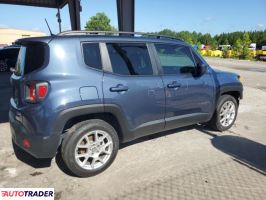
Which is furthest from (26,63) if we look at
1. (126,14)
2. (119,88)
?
(126,14)

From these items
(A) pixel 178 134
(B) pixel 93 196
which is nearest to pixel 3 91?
(A) pixel 178 134

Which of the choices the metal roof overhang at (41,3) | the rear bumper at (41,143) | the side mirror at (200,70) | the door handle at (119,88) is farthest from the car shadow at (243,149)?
the metal roof overhang at (41,3)

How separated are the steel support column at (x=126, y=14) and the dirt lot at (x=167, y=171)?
19.3 feet

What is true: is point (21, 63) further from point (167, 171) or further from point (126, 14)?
point (126, 14)

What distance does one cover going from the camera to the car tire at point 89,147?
3.67 m

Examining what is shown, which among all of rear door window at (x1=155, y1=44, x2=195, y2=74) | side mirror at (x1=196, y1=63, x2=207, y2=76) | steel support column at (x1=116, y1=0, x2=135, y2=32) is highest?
steel support column at (x1=116, y1=0, x2=135, y2=32)

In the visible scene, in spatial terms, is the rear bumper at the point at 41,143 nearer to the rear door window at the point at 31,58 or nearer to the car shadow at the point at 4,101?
the rear door window at the point at 31,58

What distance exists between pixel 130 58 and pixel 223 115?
2.50m

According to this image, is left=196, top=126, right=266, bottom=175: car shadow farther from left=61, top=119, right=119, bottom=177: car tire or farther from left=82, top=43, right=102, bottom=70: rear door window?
left=82, top=43, right=102, bottom=70: rear door window

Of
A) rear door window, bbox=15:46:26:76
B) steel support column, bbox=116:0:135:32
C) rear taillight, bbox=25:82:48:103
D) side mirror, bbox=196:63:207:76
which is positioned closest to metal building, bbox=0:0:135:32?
steel support column, bbox=116:0:135:32

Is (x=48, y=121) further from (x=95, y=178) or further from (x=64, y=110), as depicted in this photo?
(x=95, y=178)

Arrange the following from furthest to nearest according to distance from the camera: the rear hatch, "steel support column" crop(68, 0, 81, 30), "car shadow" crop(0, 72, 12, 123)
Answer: "steel support column" crop(68, 0, 81, 30) → "car shadow" crop(0, 72, 12, 123) → the rear hatch

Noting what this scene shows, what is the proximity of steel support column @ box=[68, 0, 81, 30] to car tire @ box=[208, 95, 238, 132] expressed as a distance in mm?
14238

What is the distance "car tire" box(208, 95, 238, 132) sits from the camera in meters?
5.59
